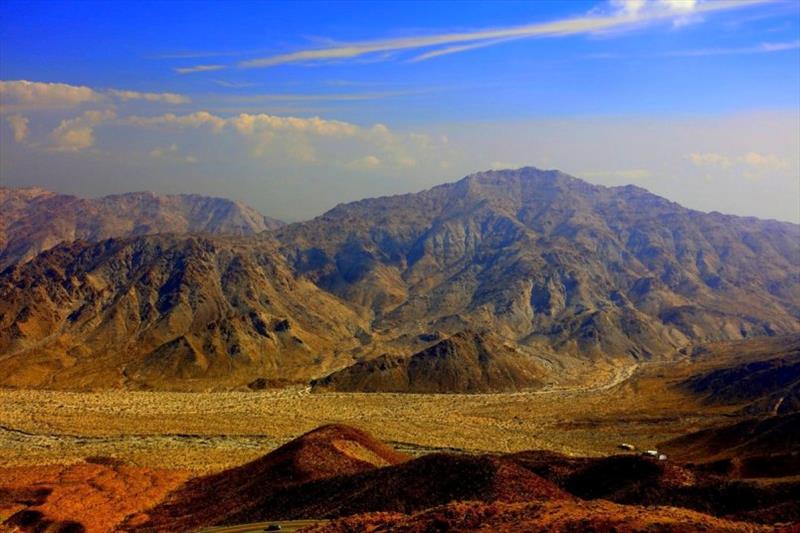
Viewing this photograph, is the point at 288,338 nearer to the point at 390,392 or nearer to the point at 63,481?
the point at 390,392

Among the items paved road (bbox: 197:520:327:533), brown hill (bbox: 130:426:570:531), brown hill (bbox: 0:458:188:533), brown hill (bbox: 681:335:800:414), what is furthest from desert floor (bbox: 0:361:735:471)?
paved road (bbox: 197:520:327:533)

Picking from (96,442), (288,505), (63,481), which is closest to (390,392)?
(96,442)

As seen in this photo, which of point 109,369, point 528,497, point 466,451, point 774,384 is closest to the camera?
point 528,497

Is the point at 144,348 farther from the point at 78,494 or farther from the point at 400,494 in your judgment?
the point at 400,494

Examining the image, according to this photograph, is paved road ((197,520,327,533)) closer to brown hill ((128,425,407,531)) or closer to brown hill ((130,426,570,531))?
brown hill ((130,426,570,531))

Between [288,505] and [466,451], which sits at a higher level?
[288,505]

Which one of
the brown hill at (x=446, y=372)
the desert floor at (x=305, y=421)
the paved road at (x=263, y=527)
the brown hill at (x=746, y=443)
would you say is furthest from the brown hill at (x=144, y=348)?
the paved road at (x=263, y=527)

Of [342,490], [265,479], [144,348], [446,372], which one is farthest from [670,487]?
[144,348]
